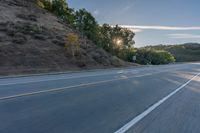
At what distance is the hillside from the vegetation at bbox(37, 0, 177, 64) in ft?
20.3

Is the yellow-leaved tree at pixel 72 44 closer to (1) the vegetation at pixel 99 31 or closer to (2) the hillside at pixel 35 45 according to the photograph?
(2) the hillside at pixel 35 45

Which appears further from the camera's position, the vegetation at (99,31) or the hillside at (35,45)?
the vegetation at (99,31)

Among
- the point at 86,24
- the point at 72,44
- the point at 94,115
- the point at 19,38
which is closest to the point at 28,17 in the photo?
the point at 72,44

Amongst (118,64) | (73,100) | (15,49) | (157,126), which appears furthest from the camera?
(118,64)

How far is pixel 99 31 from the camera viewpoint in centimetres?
7394

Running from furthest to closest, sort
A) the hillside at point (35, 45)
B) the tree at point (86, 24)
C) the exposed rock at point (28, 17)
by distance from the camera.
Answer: the tree at point (86, 24)
the exposed rock at point (28, 17)
the hillside at point (35, 45)

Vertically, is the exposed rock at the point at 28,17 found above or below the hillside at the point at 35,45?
above

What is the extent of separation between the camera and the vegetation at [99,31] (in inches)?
2724

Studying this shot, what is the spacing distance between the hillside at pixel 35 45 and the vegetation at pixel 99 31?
A: 620 centimetres

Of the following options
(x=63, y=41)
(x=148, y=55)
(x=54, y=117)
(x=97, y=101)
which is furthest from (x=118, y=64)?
(x=54, y=117)

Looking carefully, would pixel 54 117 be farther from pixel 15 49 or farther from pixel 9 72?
pixel 15 49

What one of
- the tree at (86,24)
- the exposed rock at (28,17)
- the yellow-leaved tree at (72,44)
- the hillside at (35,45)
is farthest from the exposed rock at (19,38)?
the tree at (86,24)

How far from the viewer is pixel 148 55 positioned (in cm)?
9131

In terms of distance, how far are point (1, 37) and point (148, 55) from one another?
5307 cm
